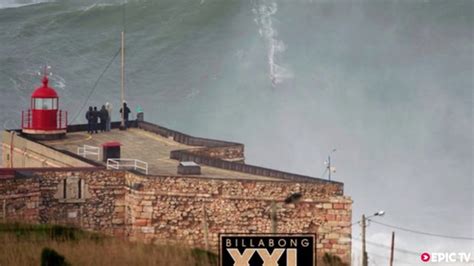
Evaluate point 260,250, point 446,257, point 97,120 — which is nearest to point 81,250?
point 260,250

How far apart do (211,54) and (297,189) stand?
187 feet

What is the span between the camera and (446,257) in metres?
45.7

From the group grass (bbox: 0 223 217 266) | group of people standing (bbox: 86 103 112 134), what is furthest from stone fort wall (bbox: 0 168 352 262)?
group of people standing (bbox: 86 103 112 134)

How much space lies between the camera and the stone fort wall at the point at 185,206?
3086cm

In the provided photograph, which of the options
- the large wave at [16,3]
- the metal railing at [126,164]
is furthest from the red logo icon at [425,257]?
the large wave at [16,3]

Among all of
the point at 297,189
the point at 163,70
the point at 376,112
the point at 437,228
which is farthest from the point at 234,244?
the point at 163,70

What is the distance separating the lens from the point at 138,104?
3049 inches

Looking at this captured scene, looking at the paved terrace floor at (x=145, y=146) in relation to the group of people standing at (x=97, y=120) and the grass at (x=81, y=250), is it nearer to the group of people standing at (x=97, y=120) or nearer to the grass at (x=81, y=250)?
the group of people standing at (x=97, y=120)

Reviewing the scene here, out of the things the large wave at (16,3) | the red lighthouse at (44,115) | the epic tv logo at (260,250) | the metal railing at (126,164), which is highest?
the large wave at (16,3)

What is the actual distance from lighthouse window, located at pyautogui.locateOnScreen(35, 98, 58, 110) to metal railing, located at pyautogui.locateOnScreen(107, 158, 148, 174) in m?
4.35

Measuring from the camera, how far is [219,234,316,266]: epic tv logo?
674 inches

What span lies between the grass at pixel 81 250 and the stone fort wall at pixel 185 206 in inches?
164

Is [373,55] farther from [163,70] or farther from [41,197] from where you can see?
[41,197]

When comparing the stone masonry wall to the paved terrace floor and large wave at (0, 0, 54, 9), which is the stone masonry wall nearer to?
the paved terrace floor
